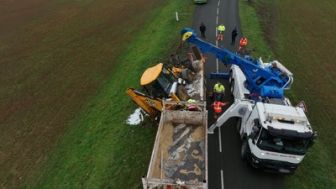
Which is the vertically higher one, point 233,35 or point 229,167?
point 233,35

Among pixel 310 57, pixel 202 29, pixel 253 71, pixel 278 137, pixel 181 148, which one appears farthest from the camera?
pixel 202 29

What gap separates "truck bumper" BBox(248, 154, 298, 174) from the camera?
13.7m

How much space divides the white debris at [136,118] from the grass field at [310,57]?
8272 mm

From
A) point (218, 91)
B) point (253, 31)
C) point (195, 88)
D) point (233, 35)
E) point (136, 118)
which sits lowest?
point (253, 31)

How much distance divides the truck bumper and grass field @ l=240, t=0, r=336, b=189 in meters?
1.00

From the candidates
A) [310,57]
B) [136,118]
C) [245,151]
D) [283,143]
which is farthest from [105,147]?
[310,57]

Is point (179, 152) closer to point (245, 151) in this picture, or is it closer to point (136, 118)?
point (245, 151)

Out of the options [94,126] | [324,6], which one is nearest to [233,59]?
[94,126]

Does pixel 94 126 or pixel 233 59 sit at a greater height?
pixel 233 59

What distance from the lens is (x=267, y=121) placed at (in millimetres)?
13398

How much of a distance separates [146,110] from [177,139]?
2880 mm

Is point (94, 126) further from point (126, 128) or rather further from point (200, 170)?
point (200, 170)

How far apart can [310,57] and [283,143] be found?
1514 cm

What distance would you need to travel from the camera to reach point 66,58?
87.5 ft
